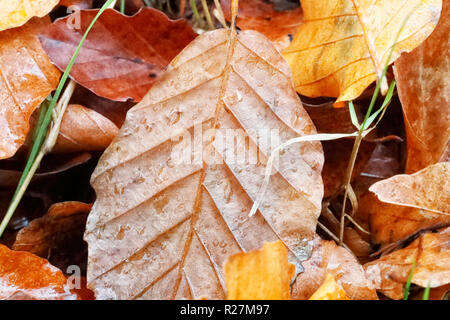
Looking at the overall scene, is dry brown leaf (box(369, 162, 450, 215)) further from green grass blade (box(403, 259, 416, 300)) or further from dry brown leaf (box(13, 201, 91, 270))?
dry brown leaf (box(13, 201, 91, 270))

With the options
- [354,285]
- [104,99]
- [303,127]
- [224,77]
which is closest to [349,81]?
[303,127]

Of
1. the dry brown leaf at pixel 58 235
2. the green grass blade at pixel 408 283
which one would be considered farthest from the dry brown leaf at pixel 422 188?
the dry brown leaf at pixel 58 235

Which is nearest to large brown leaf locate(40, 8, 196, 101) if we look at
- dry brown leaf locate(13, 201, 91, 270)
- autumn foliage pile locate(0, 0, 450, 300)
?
autumn foliage pile locate(0, 0, 450, 300)

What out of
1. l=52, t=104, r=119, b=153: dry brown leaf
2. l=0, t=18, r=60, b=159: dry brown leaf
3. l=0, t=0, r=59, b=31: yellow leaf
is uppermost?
l=0, t=0, r=59, b=31: yellow leaf

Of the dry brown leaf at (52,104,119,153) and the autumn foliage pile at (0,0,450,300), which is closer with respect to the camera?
the autumn foliage pile at (0,0,450,300)
